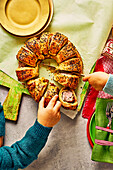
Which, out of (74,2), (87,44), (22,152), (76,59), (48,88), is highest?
(74,2)

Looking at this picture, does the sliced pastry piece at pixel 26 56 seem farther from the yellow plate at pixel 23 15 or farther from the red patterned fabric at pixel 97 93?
the red patterned fabric at pixel 97 93

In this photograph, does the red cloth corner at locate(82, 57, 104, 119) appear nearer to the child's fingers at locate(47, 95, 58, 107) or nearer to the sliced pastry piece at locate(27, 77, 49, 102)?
the child's fingers at locate(47, 95, 58, 107)

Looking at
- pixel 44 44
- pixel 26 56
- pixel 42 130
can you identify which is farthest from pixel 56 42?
pixel 42 130

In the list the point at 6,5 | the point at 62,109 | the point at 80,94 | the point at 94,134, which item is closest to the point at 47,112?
the point at 62,109

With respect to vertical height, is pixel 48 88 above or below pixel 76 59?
below

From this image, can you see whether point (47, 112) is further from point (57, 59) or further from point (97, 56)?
point (97, 56)

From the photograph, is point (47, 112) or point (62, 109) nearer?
point (47, 112)

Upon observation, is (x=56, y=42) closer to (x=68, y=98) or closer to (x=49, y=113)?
(x=68, y=98)
